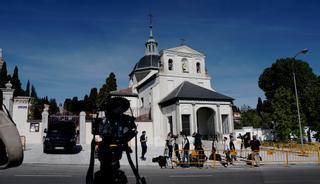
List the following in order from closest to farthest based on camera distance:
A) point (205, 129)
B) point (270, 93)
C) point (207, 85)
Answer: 1. point (205, 129)
2. point (207, 85)
3. point (270, 93)

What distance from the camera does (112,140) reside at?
8.11 ft

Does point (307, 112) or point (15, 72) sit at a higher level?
point (15, 72)

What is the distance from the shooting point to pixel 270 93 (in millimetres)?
46719

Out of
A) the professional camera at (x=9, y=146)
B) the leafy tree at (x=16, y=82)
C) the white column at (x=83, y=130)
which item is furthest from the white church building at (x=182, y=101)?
the leafy tree at (x=16, y=82)

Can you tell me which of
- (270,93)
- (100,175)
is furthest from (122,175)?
(270,93)

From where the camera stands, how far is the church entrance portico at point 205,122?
101 ft

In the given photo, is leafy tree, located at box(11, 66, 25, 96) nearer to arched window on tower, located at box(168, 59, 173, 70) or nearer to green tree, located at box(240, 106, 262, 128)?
arched window on tower, located at box(168, 59, 173, 70)

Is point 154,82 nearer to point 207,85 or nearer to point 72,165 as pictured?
point 207,85

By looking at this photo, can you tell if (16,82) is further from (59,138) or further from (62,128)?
(59,138)

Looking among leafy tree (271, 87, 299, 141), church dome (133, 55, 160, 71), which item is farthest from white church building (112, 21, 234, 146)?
church dome (133, 55, 160, 71)

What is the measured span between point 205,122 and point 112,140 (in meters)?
30.7

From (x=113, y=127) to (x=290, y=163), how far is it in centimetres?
1705

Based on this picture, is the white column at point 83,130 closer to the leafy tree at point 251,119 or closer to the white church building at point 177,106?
the white church building at point 177,106

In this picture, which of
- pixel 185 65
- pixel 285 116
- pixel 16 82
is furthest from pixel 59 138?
pixel 16 82
